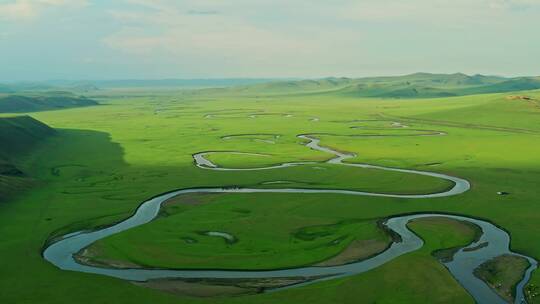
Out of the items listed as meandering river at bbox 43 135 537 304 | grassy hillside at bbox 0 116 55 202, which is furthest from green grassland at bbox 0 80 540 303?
grassy hillside at bbox 0 116 55 202

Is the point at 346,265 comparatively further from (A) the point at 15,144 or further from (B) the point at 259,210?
(A) the point at 15,144

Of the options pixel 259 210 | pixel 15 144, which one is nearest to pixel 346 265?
pixel 259 210

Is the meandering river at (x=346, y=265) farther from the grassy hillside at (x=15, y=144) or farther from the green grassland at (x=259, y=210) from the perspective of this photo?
the grassy hillside at (x=15, y=144)

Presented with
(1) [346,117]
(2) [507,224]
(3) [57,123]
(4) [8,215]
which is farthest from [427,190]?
(3) [57,123]

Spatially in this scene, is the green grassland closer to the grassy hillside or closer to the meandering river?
the meandering river

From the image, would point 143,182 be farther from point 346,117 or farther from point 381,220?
point 346,117

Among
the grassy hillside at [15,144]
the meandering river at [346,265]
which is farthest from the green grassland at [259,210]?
the grassy hillside at [15,144]
